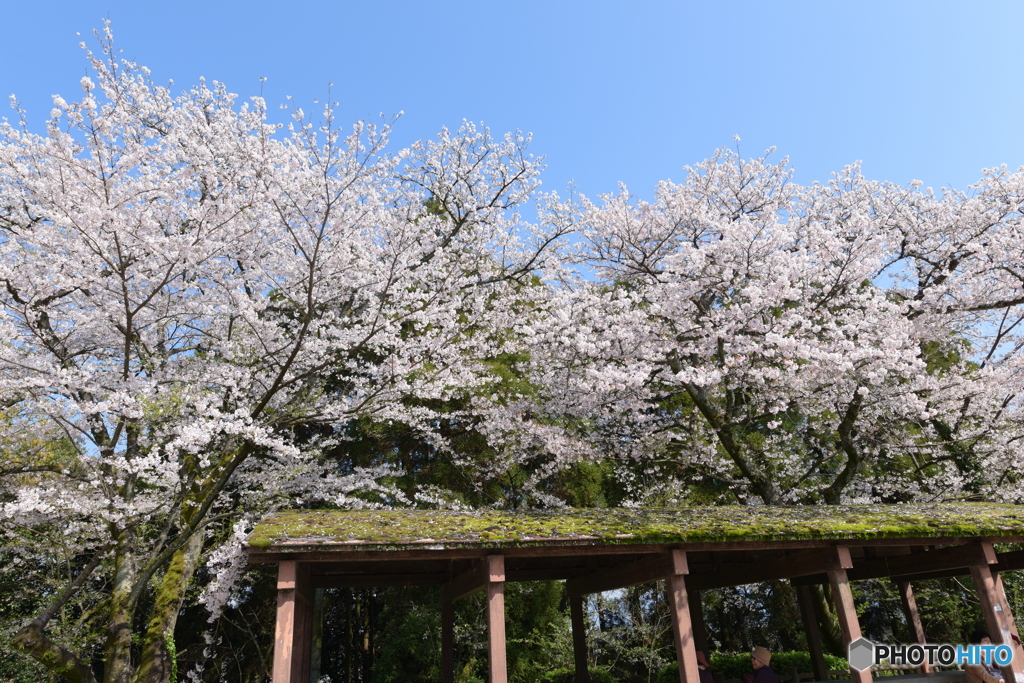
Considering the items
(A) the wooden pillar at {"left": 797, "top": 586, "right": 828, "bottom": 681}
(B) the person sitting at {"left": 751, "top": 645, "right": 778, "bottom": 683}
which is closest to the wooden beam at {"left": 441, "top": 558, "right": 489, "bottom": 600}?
(B) the person sitting at {"left": 751, "top": 645, "right": 778, "bottom": 683}

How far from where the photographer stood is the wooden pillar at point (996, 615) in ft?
21.4

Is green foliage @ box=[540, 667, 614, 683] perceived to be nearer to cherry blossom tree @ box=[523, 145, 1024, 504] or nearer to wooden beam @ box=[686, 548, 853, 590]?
wooden beam @ box=[686, 548, 853, 590]

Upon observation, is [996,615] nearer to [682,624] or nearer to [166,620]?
[682,624]

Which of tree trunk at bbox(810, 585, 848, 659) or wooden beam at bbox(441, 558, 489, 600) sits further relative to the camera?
tree trunk at bbox(810, 585, 848, 659)

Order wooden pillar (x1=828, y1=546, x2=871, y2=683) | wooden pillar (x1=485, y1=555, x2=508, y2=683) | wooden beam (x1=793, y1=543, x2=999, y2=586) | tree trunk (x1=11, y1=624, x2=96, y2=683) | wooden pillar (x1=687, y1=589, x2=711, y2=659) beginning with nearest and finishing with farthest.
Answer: wooden pillar (x1=485, y1=555, x2=508, y2=683), wooden pillar (x1=828, y1=546, x2=871, y2=683), tree trunk (x1=11, y1=624, x2=96, y2=683), wooden beam (x1=793, y1=543, x2=999, y2=586), wooden pillar (x1=687, y1=589, x2=711, y2=659)

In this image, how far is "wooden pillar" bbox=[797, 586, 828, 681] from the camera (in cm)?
941

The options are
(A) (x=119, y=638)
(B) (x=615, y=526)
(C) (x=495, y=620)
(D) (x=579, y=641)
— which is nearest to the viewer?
(C) (x=495, y=620)

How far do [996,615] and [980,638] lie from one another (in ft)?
1.72

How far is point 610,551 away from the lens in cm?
585

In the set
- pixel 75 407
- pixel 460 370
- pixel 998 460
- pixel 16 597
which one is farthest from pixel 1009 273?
pixel 16 597

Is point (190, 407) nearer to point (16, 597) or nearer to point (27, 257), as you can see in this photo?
point (27, 257)

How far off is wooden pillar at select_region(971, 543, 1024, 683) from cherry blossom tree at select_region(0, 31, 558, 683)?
7.21m

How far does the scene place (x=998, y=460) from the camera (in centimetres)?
1121

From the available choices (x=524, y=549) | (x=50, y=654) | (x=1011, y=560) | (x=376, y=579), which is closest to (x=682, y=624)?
(x=524, y=549)
